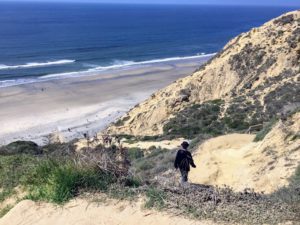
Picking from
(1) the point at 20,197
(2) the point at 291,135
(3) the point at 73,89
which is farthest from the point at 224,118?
(3) the point at 73,89

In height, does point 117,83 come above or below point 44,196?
below

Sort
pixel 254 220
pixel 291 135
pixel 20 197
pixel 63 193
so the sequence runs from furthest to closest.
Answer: pixel 291 135 → pixel 20 197 → pixel 63 193 → pixel 254 220

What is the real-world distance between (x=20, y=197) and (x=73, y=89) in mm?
45824

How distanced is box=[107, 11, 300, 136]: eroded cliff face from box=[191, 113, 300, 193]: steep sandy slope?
12.3 meters

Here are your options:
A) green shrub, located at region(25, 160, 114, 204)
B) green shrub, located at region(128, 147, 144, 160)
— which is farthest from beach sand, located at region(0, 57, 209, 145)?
green shrub, located at region(25, 160, 114, 204)

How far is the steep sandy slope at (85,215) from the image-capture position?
684 cm

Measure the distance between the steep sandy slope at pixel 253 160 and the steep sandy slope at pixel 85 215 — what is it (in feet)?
19.8

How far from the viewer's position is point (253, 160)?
1503cm

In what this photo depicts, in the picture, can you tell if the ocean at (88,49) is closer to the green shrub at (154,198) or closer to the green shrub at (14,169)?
the green shrub at (14,169)

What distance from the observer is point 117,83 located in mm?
57250

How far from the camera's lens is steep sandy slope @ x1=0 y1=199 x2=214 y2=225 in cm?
684

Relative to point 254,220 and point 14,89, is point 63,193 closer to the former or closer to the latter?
point 254,220

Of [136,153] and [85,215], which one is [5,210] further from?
[136,153]

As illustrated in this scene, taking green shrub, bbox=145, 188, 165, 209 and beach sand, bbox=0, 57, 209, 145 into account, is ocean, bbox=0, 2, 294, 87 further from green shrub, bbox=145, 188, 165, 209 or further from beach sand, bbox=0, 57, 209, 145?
green shrub, bbox=145, 188, 165, 209
